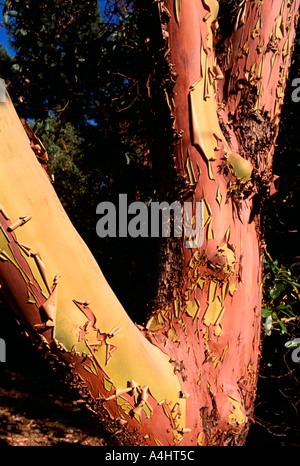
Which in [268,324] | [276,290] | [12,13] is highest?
[12,13]

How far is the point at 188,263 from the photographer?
98 cm

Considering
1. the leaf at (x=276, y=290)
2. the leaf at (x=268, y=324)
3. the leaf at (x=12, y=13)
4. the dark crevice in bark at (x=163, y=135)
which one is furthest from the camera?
the leaf at (x=12, y=13)

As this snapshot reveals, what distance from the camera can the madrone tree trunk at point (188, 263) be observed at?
714 millimetres

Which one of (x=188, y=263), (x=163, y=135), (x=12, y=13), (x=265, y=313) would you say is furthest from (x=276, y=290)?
(x=12, y=13)

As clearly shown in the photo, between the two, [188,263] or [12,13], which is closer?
[188,263]

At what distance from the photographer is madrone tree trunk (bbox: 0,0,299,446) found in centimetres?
71

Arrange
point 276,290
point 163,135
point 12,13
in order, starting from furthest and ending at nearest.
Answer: point 12,13 < point 276,290 < point 163,135

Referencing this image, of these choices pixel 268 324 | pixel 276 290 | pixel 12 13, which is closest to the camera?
pixel 268 324

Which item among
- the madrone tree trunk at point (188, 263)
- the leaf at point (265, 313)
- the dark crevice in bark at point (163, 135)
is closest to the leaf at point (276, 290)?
the leaf at point (265, 313)

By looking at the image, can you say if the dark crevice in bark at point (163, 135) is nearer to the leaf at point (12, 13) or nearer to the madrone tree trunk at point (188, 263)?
the madrone tree trunk at point (188, 263)

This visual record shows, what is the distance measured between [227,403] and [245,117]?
867 millimetres

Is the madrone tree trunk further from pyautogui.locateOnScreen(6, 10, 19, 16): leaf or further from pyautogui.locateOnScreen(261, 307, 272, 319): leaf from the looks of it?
pyautogui.locateOnScreen(6, 10, 19, 16): leaf

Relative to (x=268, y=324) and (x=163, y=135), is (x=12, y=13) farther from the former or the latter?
(x=268, y=324)
